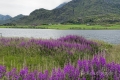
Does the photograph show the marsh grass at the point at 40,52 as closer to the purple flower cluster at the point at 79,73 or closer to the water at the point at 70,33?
the purple flower cluster at the point at 79,73

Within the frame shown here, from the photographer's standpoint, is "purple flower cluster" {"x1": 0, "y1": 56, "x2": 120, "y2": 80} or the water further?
the water

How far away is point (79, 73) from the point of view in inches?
205

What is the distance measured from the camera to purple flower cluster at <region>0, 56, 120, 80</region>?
16.6 ft

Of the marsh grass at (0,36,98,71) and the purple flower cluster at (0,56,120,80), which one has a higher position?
the purple flower cluster at (0,56,120,80)

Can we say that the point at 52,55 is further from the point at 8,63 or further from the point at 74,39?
the point at 74,39

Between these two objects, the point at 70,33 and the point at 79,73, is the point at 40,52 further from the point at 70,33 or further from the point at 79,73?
the point at 70,33

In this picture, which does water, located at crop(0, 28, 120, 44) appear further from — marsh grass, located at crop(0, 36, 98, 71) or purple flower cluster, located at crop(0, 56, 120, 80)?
purple flower cluster, located at crop(0, 56, 120, 80)

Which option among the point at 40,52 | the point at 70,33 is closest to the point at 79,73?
the point at 40,52

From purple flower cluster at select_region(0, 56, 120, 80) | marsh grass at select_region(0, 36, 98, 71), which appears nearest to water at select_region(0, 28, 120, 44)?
marsh grass at select_region(0, 36, 98, 71)

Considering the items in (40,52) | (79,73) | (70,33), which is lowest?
(70,33)

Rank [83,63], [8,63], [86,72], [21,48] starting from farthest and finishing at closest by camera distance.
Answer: [21,48] < [8,63] < [83,63] < [86,72]

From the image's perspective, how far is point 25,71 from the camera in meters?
5.28

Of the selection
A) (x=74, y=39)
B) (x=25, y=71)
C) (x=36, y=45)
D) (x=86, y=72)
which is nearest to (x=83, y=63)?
(x=86, y=72)

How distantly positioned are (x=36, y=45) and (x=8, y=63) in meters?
2.97
